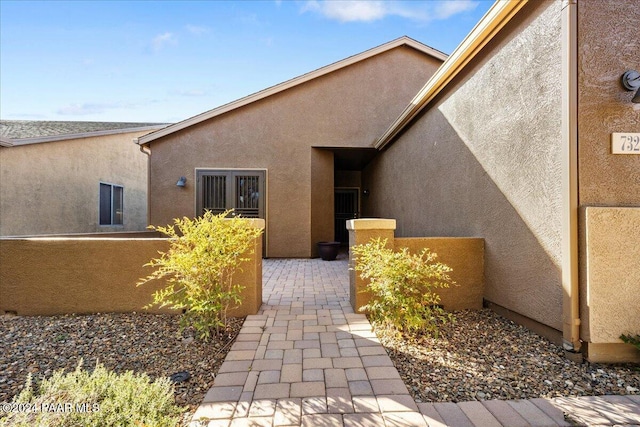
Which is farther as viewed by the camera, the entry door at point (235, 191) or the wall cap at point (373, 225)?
the entry door at point (235, 191)

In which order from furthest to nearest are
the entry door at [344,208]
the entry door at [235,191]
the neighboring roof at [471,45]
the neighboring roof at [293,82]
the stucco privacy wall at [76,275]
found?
the entry door at [344,208] → the entry door at [235,191] → the neighboring roof at [293,82] → the stucco privacy wall at [76,275] → the neighboring roof at [471,45]

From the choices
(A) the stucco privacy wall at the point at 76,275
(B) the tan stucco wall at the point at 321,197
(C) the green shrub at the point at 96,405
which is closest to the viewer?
(C) the green shrub at the point at 96,405

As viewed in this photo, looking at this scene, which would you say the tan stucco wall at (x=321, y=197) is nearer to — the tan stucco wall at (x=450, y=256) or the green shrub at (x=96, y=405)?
the tan stucco wall at (x=450, y=256)

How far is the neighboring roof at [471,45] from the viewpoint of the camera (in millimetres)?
3183

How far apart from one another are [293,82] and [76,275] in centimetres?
673

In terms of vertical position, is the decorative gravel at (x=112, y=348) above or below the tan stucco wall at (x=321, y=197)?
below

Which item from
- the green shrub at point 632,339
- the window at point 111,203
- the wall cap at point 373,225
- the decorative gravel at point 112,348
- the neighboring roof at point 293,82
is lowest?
the decorative gravel at point 112,348

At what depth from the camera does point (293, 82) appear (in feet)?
26.8

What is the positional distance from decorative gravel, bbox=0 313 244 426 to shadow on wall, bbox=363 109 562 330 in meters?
3.13

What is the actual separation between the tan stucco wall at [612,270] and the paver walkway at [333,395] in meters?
0.69

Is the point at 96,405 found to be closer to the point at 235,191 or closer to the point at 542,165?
the point at 542,165

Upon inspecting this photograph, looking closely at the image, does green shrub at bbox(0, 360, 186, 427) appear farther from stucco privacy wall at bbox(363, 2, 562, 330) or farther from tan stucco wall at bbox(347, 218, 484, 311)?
stucco privacy wall at bbox(363, 2, 562, 330)

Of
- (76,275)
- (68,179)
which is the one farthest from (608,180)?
(68,179)

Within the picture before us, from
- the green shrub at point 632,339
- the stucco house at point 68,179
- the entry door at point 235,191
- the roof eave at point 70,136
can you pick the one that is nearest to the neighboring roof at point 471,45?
the green shrub at point 632,339
